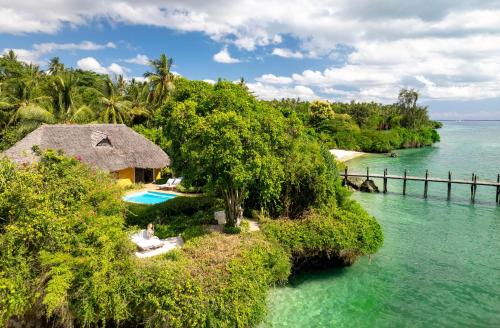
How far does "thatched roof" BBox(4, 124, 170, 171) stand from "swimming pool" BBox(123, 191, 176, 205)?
8.69 feet

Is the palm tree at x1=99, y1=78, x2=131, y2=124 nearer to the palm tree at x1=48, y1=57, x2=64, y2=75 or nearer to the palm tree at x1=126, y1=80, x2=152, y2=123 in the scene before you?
the palm tree at x1=126, y1=80, x2=152, y2=123

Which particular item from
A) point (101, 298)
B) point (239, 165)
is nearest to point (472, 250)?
point (239, 165)

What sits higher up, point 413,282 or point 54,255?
point 54,255

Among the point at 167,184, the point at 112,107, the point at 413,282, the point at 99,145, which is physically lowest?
the point at 413,282

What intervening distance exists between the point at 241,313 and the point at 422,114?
261 ft

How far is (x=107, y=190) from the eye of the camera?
14117 millimetres

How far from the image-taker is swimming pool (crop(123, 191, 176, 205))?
2448 centimetres

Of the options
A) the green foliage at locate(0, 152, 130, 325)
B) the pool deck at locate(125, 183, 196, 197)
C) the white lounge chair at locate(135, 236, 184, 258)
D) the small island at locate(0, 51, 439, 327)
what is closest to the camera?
the green foliage at locate(0, 152, 130, 325)

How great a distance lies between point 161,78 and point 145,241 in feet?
103

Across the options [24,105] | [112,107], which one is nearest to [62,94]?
[24,105]

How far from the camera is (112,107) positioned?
3691cm

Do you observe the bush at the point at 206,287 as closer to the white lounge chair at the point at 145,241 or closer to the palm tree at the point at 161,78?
the white lounge chair at the point at 145,241

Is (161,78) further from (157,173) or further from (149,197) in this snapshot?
(149,197)

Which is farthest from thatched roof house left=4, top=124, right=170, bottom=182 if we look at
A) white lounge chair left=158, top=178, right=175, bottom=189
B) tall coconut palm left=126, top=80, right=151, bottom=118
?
tall coconut palm left=126, top=80, right=151, bottom=118
